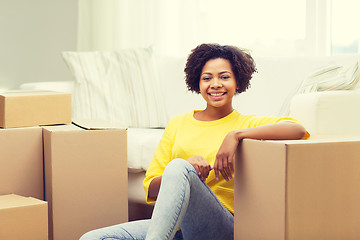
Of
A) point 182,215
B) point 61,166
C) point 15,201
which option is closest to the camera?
point 182,215

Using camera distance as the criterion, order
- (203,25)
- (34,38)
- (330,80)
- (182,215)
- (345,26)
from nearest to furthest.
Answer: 1. (182,215)
2. (330,80)
3. (345,26)
4. (203,25)
5. (34,38)

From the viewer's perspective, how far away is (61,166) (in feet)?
5.81

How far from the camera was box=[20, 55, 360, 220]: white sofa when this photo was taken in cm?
185

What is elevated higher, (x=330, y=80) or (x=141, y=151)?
(x=330, y=80)

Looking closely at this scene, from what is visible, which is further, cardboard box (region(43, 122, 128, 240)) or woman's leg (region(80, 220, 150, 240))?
cardboard box (region(43, 122, 128, 240))

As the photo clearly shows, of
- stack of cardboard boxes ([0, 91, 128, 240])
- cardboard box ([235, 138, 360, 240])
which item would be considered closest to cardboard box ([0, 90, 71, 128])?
stack of cardboard boxes ([0, 91, 128, 240])

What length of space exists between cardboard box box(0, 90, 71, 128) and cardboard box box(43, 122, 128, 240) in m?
0.07

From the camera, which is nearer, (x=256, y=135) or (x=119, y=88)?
(x=256, y=135)

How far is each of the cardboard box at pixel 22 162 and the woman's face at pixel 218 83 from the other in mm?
632

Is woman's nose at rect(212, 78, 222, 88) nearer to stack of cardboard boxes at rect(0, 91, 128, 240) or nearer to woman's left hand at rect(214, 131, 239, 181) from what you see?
woman's left hand at rect(214, 131, 239, 181)

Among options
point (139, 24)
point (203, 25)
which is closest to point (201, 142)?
point (203, 25)

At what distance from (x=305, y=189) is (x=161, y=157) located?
1.69 ft

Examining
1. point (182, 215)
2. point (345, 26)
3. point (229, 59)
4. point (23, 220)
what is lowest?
point (23, 220)

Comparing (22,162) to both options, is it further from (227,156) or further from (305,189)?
(305,189)
